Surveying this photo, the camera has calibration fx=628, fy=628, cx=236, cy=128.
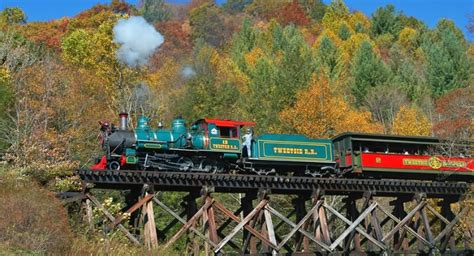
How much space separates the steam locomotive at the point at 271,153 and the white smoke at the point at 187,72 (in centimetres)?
2418

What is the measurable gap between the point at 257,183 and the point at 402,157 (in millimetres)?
7207

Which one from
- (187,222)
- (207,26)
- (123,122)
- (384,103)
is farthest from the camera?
(207,26)

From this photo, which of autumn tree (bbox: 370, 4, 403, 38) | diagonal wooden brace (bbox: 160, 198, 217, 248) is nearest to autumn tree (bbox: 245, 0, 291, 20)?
autumn tree (bbox: 370, 4, 403, 38)

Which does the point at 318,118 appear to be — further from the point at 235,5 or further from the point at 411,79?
the point at 235,5

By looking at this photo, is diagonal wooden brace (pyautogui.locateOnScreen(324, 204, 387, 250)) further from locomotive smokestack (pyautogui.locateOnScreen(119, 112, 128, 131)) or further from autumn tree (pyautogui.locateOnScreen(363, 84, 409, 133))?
autumn tree (pyautogui.locateOnScreen(363, 84, 409, 133))

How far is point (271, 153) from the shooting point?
23.3 meters

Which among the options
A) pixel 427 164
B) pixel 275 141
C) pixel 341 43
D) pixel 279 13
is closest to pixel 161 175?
pixel 275 141

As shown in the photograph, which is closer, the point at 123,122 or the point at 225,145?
the point at 225,145

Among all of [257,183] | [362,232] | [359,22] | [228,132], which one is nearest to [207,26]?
[359,22]

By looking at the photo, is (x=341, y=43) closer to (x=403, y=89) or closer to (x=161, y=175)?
(x=403, y=89)

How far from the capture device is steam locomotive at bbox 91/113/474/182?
21.5 m

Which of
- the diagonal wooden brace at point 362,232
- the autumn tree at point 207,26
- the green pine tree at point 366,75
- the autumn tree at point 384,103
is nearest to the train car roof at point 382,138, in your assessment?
the diagonal wooden brace at point 362,232

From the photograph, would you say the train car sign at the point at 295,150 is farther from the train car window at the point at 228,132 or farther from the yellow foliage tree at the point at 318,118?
the yellow foliage tree at the point at 318,118

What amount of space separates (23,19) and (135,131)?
2240 inches
